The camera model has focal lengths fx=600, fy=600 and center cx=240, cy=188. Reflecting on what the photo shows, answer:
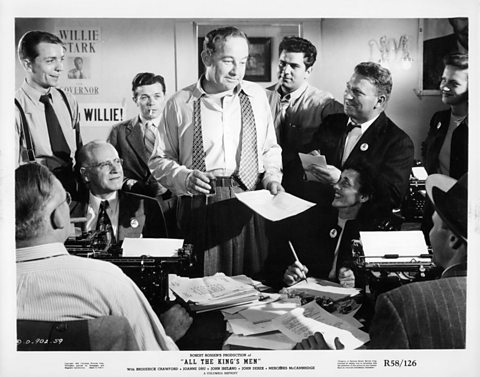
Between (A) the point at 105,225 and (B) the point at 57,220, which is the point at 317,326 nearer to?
(A) the point at 105,225

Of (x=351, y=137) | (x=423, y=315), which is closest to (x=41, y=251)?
(x=351, y=137)

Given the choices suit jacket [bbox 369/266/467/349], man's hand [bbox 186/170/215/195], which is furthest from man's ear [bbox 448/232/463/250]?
man's hand [bbox 186/170/215/195]

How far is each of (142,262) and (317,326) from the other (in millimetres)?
838

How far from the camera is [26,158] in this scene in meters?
2.69

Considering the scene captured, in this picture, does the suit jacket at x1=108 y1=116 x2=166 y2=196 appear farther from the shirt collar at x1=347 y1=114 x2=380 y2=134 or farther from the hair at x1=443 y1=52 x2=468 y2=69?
the hair at x1=443 y1=52 x2=468 y2=69

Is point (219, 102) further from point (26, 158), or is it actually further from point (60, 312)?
point (60, 312)

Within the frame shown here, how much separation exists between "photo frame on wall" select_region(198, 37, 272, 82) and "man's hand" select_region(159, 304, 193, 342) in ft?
3.50

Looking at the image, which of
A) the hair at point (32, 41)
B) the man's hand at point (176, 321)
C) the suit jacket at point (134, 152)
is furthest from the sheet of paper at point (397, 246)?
the hair at point (32, 41)

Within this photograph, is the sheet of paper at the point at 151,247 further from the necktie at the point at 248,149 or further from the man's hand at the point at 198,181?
the necktie at the point at 248,149

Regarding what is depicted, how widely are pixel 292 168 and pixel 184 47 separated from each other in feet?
2.39

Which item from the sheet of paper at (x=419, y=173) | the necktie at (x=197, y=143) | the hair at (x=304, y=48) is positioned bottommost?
the sheet of paper at (x=419, y=173)

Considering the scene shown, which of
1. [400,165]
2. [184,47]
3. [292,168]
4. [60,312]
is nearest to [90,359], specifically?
[60,312]

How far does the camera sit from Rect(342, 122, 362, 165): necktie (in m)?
2.72

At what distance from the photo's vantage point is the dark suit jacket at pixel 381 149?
8.93ft
